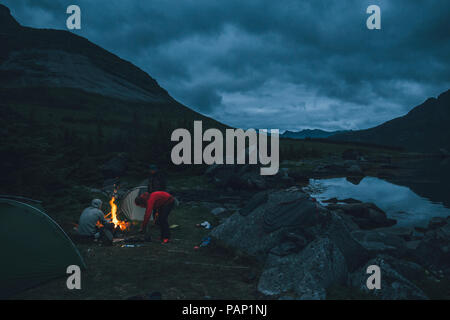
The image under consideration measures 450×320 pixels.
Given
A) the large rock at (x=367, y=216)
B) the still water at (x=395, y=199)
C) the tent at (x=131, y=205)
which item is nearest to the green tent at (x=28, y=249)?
the tent at (x=131, y=205)

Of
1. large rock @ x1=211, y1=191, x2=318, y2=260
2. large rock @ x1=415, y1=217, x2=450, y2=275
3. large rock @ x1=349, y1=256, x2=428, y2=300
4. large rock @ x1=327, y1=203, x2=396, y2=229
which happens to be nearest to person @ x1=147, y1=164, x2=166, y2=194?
large rock @ x1=211, y1=191, x2=318, y2=260

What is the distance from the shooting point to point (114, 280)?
6594 millimetres

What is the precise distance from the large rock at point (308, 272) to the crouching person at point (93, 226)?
218 inches

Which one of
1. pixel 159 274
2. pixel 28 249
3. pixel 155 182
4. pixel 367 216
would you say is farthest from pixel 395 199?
pixel 28 249

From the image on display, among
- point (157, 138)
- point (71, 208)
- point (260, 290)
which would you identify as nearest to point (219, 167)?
point (157, 138)

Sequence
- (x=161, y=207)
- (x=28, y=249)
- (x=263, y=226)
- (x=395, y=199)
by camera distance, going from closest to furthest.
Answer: (x=28, y=249)
(x=263, y=226)
(x=161, y=207)
(x=395, y=199)

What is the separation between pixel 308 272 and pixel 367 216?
36.2 ft

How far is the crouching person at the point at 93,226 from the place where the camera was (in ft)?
29.8

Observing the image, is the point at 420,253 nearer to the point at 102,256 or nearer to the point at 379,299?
the point at 379,299

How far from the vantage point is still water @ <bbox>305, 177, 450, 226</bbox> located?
16812 mm

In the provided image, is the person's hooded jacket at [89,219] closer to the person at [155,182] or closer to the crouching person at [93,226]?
the crouching person at [93,226]

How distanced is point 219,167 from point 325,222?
65.0ft

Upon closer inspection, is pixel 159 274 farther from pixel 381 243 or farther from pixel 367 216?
pixel 367 216

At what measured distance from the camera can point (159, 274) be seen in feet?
22.9
